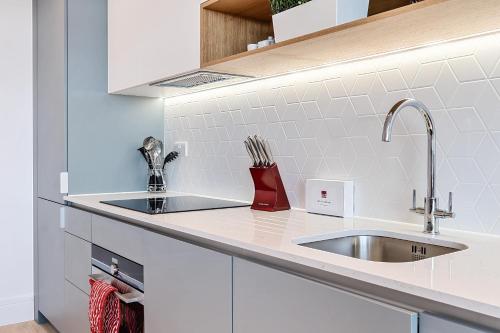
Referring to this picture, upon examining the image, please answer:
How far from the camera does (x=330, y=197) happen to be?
178cm

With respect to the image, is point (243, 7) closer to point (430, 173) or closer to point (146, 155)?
point (430, 173)

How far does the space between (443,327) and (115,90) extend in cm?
229

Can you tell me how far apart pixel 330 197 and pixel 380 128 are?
1.07 ft

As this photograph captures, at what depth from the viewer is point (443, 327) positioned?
2.65 ft

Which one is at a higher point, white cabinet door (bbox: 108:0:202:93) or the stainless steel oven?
white cabinet door (bbox: 108:0:202:93)

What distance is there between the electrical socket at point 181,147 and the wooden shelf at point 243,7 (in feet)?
3.22

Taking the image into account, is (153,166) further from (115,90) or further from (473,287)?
(473,287)

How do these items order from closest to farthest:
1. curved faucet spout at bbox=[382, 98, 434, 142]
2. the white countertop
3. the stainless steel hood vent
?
the white countertop < curved faucet spout at bbox=[382, 98, 434, 142] < the stainless steel hood vent

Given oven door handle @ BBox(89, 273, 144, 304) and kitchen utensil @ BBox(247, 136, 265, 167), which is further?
kitchen utensil @ BBox(247, 136, 265, 167)

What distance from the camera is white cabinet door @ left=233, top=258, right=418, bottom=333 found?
89 cm

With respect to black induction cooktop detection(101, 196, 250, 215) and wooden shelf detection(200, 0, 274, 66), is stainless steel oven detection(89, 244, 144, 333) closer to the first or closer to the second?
black induction cooktop detection(101, 196, 250, 215)
